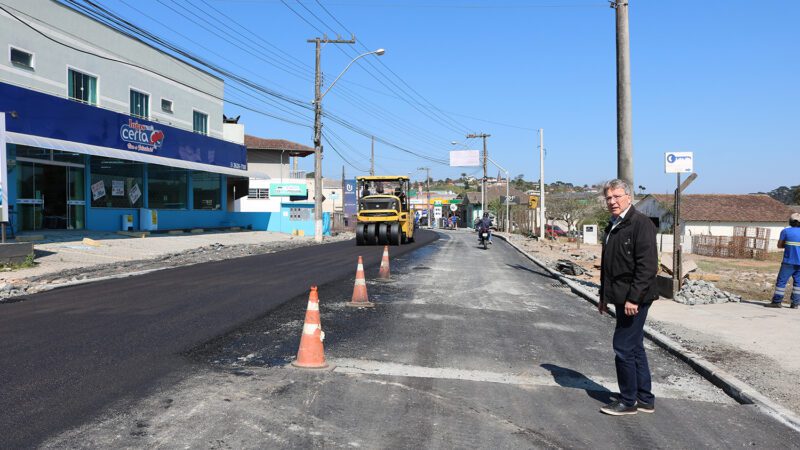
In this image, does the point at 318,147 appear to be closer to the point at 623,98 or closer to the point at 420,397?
the point at 623,98

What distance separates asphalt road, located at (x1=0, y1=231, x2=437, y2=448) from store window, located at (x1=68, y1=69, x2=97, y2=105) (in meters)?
13.8

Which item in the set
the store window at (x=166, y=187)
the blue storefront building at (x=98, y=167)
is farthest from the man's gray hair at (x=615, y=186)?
the store window at (x=166, y=187)

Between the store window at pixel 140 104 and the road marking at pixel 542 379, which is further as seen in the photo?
the store window at pixel 140 104

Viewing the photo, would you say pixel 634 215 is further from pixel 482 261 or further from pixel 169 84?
pixel 169 84

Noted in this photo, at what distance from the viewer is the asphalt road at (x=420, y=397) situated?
435 centimetres

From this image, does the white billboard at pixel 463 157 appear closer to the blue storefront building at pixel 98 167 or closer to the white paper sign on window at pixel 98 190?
the blue storefront building at pixel 98 167

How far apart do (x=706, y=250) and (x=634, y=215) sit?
36391 millimetres

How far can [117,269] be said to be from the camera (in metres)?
16.6

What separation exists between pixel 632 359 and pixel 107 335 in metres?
6.09

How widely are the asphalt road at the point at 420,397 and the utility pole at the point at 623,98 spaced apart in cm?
512

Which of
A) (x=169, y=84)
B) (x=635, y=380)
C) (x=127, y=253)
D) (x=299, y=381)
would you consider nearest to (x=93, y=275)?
(x=127, y=253)

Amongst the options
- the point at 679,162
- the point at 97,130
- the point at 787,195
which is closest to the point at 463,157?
the point at 97,130

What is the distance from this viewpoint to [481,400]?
17.3 feet

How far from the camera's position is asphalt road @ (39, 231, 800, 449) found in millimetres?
4352
